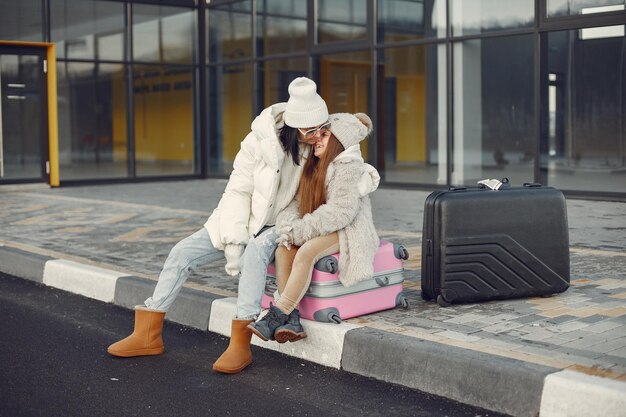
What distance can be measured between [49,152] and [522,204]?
43.5 feet

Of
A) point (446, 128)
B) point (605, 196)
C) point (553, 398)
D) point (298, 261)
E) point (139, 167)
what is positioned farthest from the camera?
point (139, 167)

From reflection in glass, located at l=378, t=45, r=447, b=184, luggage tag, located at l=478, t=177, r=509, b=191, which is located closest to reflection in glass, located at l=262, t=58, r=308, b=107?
reflection in glass, located at l=378, t=45, r=447, b=184

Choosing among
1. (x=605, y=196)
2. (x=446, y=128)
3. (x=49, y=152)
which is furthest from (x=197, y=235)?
(x=49, y=152)

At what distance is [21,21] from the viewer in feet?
53.0

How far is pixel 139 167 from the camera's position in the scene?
58.8 ft

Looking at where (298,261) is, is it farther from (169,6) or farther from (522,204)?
(169,6)

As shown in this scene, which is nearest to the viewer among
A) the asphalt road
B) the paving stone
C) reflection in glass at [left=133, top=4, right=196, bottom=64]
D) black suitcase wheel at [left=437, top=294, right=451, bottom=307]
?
the asphalt road

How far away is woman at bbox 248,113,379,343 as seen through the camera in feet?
15.0

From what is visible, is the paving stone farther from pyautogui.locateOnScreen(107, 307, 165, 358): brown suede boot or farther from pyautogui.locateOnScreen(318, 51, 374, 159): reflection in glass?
pyautogui.locateOnScreen(318, 51, 374, 159): reflection in glass

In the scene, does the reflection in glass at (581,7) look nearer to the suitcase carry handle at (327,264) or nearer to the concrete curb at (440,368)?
the concrete curb at (440,368)

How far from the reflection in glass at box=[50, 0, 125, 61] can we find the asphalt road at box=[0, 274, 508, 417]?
12.1 meters

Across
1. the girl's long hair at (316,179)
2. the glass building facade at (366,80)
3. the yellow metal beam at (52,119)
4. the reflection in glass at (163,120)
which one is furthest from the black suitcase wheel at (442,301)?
the reflection in glass at (163,120)

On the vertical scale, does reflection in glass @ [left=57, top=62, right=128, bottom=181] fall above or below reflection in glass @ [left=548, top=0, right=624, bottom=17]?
below

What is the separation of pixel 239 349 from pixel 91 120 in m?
13.5
